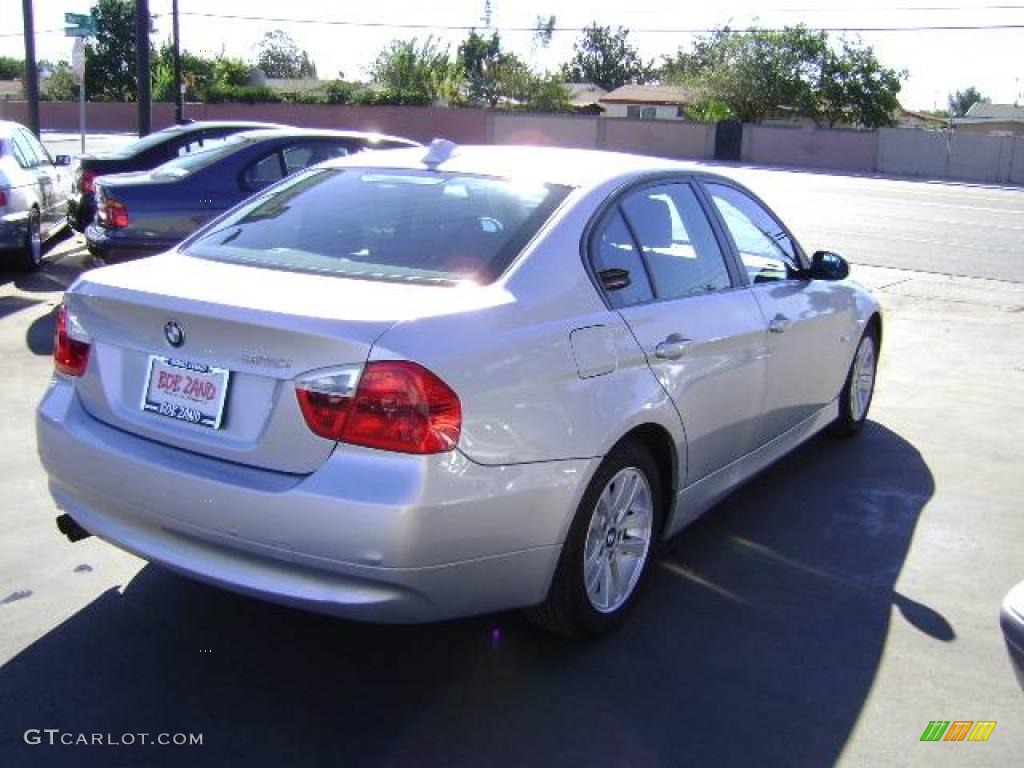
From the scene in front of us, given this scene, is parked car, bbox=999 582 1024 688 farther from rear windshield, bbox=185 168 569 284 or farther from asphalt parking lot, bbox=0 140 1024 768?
rear windshield, bbox=185 168 569 284

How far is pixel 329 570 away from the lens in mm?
3123

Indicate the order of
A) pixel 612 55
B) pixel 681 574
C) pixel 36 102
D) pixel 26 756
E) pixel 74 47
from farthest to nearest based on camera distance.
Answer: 1. pixel 612 55
2. pixel 36 102
3. pixel 74 47
4. pixel 681 574
5. pixel 26 756

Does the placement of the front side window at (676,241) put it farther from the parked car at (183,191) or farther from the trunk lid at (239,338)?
the parked car at (183,191)

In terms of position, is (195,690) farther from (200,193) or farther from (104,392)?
(200,193)

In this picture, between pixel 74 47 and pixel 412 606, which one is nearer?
pixel 412 606

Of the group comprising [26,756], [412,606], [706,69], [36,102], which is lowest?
[26,756]

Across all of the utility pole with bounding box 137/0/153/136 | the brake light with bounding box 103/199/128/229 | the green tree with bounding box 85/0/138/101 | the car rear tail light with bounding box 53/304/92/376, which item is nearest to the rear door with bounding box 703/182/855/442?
the car rear tail light with bounding box 53/304/92/376

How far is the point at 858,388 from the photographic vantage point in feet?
20.9

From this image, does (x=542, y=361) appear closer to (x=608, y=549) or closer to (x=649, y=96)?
(x=608, y=549)

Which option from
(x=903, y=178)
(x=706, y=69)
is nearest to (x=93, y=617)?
(x=903, y=178)

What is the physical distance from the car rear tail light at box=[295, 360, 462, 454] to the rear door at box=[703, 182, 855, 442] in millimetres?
2184

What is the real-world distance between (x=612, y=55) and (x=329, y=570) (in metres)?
113

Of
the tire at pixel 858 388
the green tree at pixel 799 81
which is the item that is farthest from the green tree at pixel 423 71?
the tire at pixel 858 388

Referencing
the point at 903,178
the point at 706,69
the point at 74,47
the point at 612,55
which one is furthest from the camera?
the point at 612,55
